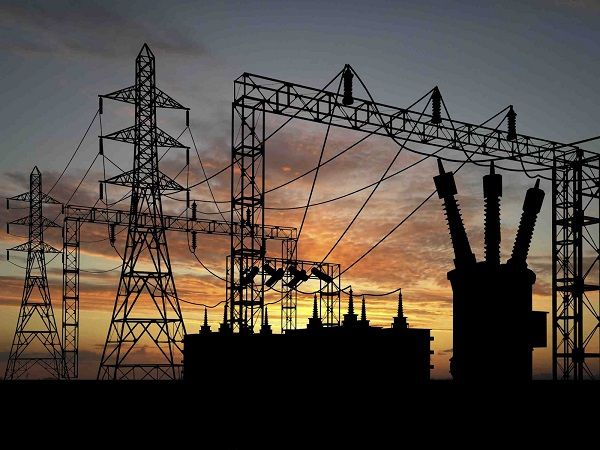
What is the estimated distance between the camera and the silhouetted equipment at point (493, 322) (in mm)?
7500

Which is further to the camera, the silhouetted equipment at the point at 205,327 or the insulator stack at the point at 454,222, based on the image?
the silhouetted equipment at the point at 205,327

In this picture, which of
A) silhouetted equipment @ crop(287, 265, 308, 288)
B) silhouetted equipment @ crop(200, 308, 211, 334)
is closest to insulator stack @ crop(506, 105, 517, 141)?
silhouetted equipment @ crop(287, 265, 308, 288)

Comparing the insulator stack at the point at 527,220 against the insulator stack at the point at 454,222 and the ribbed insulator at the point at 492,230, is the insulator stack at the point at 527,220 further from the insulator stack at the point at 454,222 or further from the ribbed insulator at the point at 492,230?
the insulator stack at the point at 454,222

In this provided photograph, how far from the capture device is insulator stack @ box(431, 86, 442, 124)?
27141 millimetres

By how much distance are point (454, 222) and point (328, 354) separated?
77.1 feet

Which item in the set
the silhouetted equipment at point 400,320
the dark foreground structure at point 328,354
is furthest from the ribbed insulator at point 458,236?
the silhouetted equipment at point 400,320

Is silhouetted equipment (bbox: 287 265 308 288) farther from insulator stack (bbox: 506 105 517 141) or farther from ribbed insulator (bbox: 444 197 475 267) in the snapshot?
ribbed insulator (bbox: 444 197 475 267)

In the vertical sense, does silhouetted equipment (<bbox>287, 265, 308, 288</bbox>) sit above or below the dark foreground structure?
above

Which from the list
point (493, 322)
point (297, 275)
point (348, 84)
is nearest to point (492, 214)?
point (493, 322)

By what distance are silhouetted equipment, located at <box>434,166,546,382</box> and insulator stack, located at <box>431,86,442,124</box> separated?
1988 centimetres

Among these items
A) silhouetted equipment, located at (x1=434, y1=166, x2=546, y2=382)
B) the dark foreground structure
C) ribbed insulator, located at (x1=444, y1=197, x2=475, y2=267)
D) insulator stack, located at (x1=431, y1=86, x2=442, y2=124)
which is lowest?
the dark foreground structure

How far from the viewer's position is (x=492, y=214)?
8.45 meters

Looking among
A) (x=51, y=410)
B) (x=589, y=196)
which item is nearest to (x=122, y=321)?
(x=51, y=410)

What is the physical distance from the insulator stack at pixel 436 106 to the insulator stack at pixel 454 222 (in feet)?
62.1
